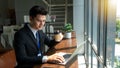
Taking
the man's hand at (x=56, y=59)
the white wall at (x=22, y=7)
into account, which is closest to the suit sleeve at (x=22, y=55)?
the man's hand at (x=56, y=59)

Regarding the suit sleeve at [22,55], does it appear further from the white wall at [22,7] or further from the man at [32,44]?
the white wall at [22,7]

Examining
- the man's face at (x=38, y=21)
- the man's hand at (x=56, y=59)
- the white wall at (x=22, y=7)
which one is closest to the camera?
the man's hand at (x=56, y=59)

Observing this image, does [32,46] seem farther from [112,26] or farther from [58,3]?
[58,3]

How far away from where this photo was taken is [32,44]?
2336 millimetres

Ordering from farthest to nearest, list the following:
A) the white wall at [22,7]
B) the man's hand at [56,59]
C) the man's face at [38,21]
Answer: the white wall at [22,7], the man's face at [38,21], the man's hand at [56,59]

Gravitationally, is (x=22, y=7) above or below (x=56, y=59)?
above

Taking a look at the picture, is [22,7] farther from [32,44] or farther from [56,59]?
[56,59]

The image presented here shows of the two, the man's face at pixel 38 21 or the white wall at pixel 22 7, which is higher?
the white wall at pixel 22 7

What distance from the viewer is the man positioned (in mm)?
2104

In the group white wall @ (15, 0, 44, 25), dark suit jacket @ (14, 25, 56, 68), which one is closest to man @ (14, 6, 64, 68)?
dark suit jacket @ (14, 25, 56, 68)

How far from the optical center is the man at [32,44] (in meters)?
2.10

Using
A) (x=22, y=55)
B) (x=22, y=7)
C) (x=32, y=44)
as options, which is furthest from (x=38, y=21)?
(x=22, y=7)

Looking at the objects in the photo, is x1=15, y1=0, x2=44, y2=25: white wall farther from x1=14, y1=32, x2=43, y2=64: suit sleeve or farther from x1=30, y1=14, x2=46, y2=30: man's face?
x1=14, y1=32, x2=43, y2=64: suit sleeve

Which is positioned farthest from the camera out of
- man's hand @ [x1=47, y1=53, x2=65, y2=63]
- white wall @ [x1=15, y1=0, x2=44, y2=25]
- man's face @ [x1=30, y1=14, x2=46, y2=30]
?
white wall @ [x1=15, y1=0, x2=44, y2=25]
